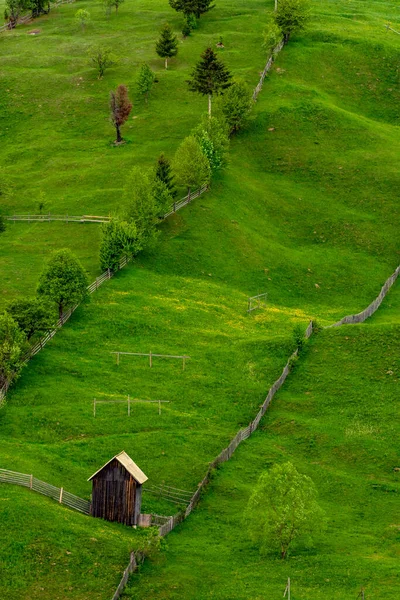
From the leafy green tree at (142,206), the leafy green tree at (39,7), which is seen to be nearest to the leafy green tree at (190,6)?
the leafy green tree at (39,7)

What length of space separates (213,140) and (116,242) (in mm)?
28740

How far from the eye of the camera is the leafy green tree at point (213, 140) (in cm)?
13600

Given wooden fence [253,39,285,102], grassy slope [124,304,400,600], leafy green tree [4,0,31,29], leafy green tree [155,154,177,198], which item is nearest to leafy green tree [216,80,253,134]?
wooden fence [253,39,285,102]

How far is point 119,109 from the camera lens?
145625 millimetres

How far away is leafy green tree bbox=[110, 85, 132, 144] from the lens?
146 m

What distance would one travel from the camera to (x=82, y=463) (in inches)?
3174

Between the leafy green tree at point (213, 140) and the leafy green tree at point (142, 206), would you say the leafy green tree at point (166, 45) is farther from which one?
the leafy green tree at point (142, 206)

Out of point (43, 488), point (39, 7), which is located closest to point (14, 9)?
point (39, 7)

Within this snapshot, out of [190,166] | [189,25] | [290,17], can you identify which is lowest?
[190,166]

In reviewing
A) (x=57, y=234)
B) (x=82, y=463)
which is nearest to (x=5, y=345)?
(x=82, y=463)

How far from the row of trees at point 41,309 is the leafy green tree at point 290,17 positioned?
8236 cm

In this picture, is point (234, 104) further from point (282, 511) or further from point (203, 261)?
point (282, 511)

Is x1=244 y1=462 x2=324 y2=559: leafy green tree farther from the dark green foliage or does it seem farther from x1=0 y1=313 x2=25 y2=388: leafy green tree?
the dark green foliage

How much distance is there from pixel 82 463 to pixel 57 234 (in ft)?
158
